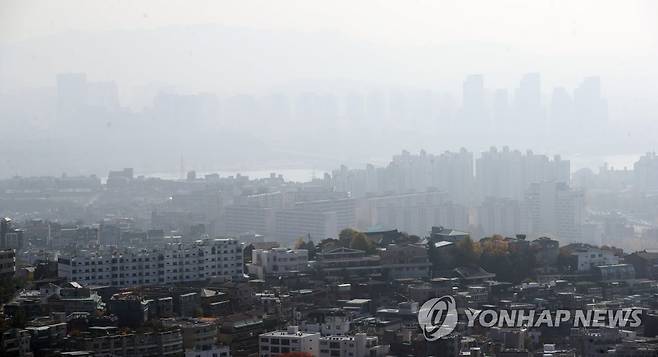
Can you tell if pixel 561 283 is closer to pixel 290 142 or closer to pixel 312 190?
pixel 312 190

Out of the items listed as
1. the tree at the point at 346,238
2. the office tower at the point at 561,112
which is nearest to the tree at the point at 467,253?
the tree at the point at 346,238

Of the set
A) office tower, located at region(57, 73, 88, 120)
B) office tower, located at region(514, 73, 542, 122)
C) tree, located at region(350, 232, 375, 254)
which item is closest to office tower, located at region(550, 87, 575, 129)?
office tower, located at region(514, 73, 542, 122)

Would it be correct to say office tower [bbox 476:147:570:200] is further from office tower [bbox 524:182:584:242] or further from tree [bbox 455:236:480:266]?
tree [bbox 455:236:480:266]

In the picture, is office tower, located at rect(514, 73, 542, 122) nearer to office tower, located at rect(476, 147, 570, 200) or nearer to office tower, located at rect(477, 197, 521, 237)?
office tower, located at rect(476, 147, 570, 200)

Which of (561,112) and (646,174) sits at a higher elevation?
(561,112)

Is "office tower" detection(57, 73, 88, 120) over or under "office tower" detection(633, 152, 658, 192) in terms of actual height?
over

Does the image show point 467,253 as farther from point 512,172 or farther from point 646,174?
point 646,174

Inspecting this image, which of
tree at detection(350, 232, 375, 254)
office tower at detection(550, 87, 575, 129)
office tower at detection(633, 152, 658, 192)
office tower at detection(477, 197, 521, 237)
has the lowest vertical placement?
tree at detection(350, 232, 375, 254)

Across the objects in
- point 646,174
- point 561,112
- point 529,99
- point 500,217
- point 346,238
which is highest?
point 529,99

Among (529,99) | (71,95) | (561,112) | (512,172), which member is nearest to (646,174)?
(512,172)

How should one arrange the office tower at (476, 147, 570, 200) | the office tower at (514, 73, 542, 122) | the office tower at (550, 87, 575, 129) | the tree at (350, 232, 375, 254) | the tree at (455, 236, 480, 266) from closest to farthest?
the tree at (455, 236, 480, 266), the tree at (350, 232, 375, 254), the office tower at (476, 147, 570, 200), the office tower at (550, 87, 575, 129), the office tower at (514, 73, 542, 122)

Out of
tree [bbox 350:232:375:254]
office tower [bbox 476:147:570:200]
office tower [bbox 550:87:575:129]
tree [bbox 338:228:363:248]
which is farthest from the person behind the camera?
office tower [bbox 550:87:575:129]

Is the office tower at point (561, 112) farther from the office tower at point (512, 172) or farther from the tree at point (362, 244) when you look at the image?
the tree at point (362, 244)

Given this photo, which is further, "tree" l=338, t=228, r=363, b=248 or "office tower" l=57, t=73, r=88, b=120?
"office tower" l=57, t=73, r=88, b=120
